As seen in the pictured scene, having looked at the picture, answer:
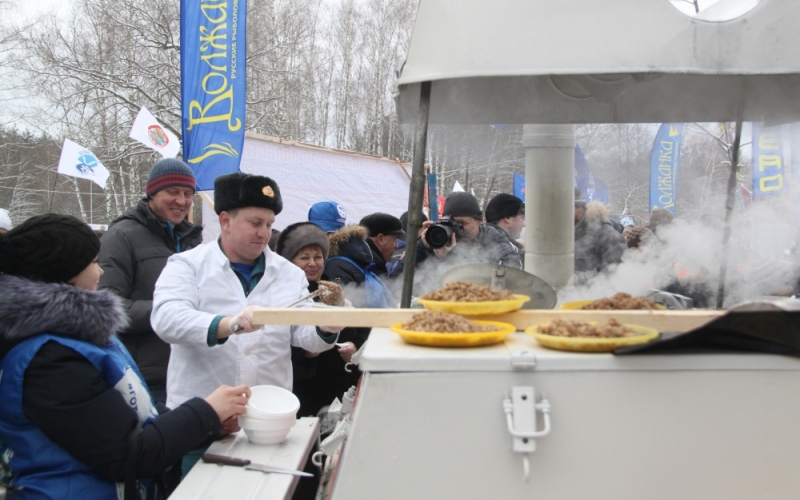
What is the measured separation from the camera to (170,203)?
3.36 meters

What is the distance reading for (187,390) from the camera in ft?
7.92

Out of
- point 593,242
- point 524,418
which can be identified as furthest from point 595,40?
point 593,242

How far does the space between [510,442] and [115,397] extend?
112 centimetres

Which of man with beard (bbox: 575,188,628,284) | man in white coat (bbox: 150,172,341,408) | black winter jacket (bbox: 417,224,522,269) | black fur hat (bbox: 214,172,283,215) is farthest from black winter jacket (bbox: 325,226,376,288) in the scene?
man with beard (bbox: 575,188,628,284)

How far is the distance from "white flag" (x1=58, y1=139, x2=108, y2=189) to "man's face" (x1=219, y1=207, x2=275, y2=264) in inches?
276

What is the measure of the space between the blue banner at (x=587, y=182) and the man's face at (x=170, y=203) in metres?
2.40

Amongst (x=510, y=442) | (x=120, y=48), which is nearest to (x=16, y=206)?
(x=120, y=48)

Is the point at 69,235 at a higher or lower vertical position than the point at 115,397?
higher

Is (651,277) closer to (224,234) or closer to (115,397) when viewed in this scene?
(224,234)

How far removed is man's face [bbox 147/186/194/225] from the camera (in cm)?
333

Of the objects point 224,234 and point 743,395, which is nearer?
point 743,395

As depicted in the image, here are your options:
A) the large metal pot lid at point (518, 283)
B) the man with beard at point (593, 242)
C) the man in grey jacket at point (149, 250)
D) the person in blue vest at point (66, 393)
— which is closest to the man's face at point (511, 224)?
the man with beard at point (593, 242)

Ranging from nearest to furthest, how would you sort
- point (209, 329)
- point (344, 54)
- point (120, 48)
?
point (209, 329) < point (120, 48) < point (344, 54)

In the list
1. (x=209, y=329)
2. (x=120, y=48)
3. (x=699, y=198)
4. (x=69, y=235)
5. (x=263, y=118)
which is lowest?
(x=209, y=329)
